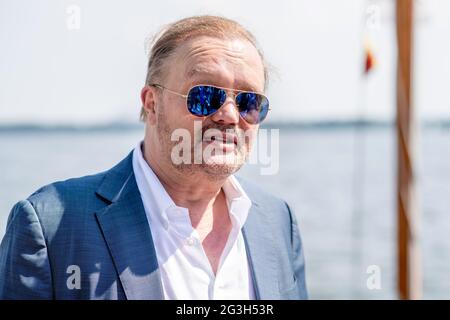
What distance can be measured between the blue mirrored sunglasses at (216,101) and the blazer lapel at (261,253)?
319mm

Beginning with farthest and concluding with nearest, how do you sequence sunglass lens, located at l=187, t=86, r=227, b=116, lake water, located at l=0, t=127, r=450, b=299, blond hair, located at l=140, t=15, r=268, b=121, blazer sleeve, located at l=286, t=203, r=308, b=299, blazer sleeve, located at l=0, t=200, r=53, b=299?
lake water, located at l=0, t=127, r=450, b=299 < blazer sleeve, located at l=286, t=203, r=308, b=299 < blond hair, located at l=140, t=15, r=268, b=121 < sunglass lens, located at l=187, t=86, r=227, b=116 < blazer sleeve, located at l=0, t=200, r=53, b=299

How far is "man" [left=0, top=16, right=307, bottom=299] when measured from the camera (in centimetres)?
162

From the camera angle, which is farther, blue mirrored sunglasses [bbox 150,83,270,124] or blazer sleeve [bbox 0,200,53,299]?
blue mirrored sunglasses [bbox 150,83,270,124]

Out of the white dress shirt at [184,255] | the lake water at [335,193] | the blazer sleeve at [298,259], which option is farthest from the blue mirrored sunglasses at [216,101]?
the lake water at [335,193]

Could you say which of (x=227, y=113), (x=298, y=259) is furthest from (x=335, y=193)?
(x=227, y=113)

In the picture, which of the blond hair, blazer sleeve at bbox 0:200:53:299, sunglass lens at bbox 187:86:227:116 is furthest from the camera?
the blond hair

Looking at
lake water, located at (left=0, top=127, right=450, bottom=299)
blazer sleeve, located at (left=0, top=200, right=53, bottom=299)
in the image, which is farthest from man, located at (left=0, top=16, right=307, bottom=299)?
lake water, located at (left=0, top=127, right=450, bottom=299)

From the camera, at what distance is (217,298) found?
1745mm

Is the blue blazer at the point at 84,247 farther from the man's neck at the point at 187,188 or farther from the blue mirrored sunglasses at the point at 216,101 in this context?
the blue mirrored sunglasses at the point at 216,101

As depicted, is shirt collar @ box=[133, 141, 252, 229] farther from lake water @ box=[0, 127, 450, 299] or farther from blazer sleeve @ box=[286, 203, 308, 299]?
lake water @ box=[0, 127, 450, 299]

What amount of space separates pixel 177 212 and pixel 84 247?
30cm

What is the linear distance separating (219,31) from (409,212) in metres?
3.07
